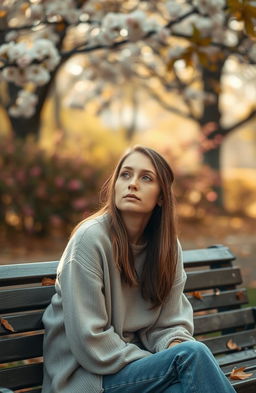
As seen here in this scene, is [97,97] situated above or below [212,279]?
below

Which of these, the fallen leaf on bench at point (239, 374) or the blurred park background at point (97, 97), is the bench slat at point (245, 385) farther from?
the blurred park background at point (97, 97)

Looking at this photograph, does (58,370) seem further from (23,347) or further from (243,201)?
(243,201)

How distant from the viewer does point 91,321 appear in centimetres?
324

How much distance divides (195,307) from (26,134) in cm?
784

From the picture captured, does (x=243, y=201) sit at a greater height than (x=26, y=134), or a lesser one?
lesser

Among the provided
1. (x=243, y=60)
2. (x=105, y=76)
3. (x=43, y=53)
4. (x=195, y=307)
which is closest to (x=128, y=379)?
(x=195, y=307)

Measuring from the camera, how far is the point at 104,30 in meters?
6.40

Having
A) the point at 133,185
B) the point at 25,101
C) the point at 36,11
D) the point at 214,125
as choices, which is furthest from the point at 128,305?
the point at 214,125

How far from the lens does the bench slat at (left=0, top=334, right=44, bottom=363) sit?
136 inches

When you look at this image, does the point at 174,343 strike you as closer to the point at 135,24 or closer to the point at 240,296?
the point at 240,296

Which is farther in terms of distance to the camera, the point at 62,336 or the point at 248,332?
the point at 248,332

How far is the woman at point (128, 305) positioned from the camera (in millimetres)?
3225

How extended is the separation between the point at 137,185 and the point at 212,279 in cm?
127

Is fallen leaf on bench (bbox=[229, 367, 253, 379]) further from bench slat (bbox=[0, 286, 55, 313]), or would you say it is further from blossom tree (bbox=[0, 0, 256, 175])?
blossom tree (bbox=[0, 0, 256, 175])
